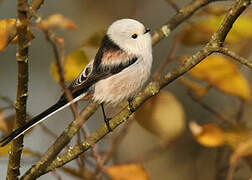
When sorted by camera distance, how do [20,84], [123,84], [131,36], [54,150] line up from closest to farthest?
[20,84] < [54,150] < [123,84] < [131,36]

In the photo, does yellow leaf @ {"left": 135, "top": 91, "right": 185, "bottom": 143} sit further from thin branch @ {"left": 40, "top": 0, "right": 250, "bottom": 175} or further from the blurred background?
thin branch @ {"left": 40, "top": 0, "right": 250, "bottom": 175}

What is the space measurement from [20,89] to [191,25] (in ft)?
2.83

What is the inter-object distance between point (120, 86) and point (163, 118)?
1.29ft

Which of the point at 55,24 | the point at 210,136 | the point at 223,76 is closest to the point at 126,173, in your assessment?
the point at 210,136

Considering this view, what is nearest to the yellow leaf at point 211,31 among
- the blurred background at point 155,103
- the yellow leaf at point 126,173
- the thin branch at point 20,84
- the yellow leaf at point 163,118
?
the blurred background at point 155,103

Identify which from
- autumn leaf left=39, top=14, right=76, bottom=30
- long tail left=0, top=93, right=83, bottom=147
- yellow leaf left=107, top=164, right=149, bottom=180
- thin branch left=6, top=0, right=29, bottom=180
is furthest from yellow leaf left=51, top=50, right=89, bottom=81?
autumn leaf left=39, top=14, right=76, bottom=30

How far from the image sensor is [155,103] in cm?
184

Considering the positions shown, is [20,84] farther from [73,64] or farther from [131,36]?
[131,36]

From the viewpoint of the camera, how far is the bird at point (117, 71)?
2100mm

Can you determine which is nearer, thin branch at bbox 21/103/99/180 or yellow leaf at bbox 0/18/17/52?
yellow leaf at bbox 0/18/17/52

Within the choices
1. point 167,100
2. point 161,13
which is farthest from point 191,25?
point 161,13

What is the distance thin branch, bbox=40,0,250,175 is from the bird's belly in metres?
0.39

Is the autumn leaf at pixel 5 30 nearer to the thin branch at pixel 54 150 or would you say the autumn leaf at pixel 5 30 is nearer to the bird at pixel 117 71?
the thin branch at pixel 54 150

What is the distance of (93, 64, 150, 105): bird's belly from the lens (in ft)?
6.88
